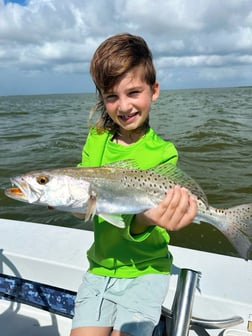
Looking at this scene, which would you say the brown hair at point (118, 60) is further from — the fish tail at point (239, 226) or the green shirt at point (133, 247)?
the fish tail at point (239, 226)

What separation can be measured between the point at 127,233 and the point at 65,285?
3.97ft

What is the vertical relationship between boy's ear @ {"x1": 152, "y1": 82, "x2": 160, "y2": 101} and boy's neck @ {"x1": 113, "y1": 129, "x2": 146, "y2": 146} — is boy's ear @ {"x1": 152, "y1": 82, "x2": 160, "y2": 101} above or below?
above

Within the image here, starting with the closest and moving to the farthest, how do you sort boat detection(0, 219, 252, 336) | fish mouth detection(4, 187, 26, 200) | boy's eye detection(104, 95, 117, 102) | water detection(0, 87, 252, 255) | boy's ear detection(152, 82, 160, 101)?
fish mouth detection(4, 187, 26, 200) → boat detection(0, 219, 252, 336) → boy's eye detection(104, 95, 117, 102) → boy's ear detection(152, 82, 160, 101) → water detection(0, 87, 252, 255)

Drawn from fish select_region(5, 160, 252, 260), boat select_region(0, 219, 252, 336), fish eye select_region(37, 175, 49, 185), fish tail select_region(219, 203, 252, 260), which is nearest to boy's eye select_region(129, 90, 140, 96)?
fish select_region(5, 160, 252, 260)

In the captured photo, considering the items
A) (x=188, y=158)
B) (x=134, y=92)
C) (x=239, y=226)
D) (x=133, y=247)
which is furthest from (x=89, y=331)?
(x=188, y=158)

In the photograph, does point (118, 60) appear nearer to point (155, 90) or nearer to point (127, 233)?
point (155, 90)

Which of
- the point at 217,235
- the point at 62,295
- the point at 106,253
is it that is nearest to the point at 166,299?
the point at 106,253

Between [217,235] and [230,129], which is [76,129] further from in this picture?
[217,235]

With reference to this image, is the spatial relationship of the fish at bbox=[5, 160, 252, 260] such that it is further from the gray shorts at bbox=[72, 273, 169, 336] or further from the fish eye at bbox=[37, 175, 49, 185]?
the gray shorts at bbox=[72, 273, 169, 336]

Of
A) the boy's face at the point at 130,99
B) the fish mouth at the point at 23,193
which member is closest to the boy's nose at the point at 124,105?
the boy's face at the point at 130,99

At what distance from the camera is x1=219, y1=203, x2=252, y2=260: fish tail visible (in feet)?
8.83

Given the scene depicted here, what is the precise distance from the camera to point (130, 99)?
10.3 ft

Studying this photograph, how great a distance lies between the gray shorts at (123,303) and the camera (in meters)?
2.80

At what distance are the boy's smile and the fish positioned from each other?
596 millimetres
